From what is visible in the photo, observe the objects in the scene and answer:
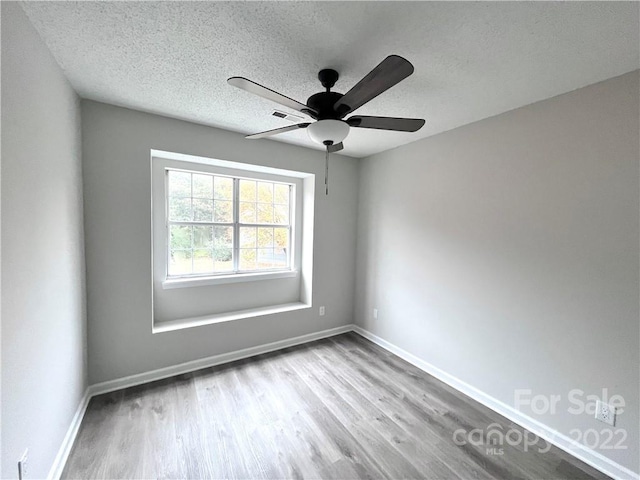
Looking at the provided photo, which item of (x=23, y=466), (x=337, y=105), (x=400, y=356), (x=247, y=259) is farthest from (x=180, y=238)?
(x=400, y=356)

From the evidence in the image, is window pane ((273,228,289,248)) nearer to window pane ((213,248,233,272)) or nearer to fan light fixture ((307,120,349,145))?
window pane ((213,248,233,272))

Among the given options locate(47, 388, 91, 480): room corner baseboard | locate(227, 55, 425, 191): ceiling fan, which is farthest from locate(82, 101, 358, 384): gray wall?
locate(227, 55, 425, 191): ceiling fan

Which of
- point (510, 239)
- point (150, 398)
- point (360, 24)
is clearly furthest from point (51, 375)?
point (510, 239)

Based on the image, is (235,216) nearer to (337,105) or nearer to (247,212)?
(247,212)

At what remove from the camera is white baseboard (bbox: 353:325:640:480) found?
5.24ft

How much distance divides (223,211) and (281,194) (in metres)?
0.82

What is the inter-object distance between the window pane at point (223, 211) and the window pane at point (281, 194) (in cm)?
62

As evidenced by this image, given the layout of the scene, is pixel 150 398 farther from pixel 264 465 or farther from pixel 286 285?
pixel 286 285

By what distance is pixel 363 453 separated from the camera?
170cm

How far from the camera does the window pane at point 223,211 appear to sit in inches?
121

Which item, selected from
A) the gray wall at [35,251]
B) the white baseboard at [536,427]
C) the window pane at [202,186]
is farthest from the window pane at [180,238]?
the white baseboard at [536,427]

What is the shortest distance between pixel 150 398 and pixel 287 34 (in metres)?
2.86

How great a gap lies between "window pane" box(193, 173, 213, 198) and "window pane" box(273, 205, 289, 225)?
2.76 ft

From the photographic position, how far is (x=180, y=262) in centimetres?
289
